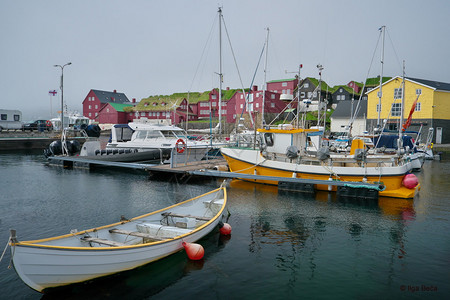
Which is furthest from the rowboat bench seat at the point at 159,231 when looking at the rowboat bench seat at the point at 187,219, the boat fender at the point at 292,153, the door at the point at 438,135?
the door at the point at 438,135

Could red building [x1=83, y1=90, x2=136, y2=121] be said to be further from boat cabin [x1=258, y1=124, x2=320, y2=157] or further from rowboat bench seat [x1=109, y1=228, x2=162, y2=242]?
rowboat bench seat [x1=109, y1=228, x2=162, y2=242]

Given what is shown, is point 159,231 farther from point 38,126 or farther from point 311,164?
point 38,126

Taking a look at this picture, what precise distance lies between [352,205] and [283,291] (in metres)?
9.61

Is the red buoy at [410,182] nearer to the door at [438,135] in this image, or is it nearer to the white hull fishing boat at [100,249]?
the white hull fishing boat at [100,249]

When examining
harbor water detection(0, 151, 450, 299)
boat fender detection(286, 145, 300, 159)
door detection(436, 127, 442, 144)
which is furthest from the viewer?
door detection(436, 127, 442, 144)

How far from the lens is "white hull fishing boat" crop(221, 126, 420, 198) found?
16.9 meters

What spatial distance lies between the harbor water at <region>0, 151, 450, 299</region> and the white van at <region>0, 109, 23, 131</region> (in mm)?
40756

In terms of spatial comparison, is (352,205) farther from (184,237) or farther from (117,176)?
(117,176)

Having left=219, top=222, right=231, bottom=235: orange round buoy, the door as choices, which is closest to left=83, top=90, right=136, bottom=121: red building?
the door

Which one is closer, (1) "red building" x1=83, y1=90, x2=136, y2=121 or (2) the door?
(2) the door

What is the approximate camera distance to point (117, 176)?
24.6 m

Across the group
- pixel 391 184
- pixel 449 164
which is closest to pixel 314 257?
pixel 391 184

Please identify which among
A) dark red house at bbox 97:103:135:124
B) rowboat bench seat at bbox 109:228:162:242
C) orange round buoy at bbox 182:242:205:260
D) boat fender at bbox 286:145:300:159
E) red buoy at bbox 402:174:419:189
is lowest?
orange round buoy at bbox 182:242:205:260

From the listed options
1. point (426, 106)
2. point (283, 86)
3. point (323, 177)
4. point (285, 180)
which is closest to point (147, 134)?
point (285, 180)
